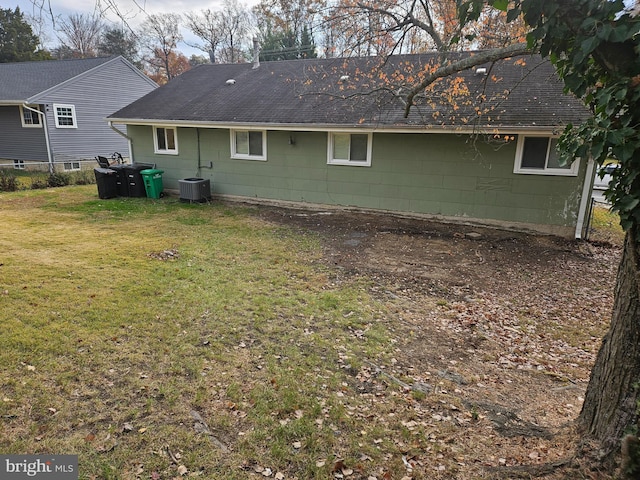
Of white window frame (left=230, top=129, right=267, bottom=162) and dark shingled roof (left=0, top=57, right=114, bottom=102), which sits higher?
dark shingled roof (left=0, top=57, right=114, bottom=102)

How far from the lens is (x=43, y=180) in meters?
14.8

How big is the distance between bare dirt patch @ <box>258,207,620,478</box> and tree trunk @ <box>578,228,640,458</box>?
26cm

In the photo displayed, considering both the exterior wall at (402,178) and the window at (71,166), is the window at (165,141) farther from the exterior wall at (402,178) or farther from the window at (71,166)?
the window at (71,166)

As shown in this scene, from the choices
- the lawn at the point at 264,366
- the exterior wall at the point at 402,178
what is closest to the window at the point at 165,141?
the exterior wall at the point at 402,178

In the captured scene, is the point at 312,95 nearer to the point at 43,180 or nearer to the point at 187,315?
the point at 187,315

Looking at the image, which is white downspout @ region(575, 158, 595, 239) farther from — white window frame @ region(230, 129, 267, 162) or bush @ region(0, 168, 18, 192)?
bush @ region(0, 168, 18, 192)

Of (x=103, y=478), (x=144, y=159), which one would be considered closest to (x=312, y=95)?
(x=144, y=159)

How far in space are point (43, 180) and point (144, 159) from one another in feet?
13.4

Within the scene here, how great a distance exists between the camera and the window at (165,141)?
13.7m

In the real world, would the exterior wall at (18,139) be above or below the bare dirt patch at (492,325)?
above

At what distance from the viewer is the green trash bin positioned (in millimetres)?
13062

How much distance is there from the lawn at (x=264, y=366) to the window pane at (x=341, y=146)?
4710 millimetres

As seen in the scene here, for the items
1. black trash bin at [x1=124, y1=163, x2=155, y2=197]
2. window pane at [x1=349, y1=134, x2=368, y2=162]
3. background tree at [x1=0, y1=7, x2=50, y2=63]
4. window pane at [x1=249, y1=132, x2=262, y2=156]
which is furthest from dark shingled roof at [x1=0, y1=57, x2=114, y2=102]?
window pane at [x1=349, y1=134, x2=368, y2=162]

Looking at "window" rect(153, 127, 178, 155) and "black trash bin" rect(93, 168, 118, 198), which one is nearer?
"black trash bin" rect(93, 168, 118, 198)
